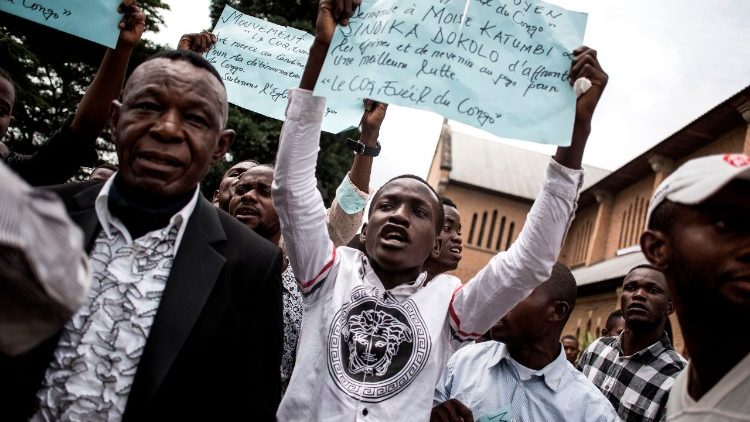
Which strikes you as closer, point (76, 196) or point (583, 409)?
point (76, 196)

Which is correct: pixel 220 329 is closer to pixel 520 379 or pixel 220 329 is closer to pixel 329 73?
pixel 329 73

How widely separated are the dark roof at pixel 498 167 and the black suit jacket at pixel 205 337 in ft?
130

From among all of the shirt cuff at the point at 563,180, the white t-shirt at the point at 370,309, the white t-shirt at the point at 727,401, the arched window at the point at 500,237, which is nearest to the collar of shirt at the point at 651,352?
the white t-shirt at the point at 370,309

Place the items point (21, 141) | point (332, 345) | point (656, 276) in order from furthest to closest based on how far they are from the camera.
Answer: point (21, 141), point (656, 276), point (332, 345)

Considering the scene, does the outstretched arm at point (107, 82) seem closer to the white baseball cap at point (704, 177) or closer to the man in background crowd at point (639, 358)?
the white baseball cap at point (704, 177)

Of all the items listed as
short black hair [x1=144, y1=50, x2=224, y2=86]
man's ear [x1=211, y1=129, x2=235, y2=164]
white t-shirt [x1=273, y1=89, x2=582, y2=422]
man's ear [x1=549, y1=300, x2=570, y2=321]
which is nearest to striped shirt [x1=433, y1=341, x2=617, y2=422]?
man's ear [x1=549, y1=300, x2=570, y2=321]

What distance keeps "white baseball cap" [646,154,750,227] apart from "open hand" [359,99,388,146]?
69.6 inches

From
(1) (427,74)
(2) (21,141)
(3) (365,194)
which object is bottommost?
(3) (365,194)

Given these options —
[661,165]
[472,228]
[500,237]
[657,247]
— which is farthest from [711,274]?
[500,237]

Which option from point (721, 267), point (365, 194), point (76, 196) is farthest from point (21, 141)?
point (721, 267)

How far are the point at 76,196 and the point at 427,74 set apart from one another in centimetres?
133

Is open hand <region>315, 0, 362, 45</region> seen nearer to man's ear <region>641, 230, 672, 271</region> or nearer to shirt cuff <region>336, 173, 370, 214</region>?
shirt cuff <region>336, 173, 370, 214</region>

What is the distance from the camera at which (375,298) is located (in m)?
2.45

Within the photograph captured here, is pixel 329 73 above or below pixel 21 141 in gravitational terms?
below
